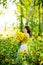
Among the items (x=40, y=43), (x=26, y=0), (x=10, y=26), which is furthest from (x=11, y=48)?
(x=10, y=26)

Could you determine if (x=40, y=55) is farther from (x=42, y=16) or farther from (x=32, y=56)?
(x=42, y=16)

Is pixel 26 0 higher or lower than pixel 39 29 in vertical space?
higher

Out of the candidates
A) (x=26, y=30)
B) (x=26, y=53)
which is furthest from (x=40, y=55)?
(x=26, y=30)

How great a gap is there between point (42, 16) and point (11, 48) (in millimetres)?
5118

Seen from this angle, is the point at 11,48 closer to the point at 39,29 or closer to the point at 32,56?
the point at 32,56

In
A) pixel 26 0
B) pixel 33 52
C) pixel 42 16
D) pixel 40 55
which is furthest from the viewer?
pixel 42 16

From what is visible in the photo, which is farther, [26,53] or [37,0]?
[37,0]

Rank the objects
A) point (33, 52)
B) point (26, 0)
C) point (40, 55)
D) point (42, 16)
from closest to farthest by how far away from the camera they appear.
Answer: point (40, 55) → point (33, 52) → point (26, 0) → point (42, 16)

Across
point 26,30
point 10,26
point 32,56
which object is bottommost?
point 10,26

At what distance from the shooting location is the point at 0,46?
520cm

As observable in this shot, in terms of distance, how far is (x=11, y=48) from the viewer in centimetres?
523

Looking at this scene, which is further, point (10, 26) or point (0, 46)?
point (10, 26)

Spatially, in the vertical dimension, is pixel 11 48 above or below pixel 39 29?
above

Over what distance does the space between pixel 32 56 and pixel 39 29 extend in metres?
4.64
